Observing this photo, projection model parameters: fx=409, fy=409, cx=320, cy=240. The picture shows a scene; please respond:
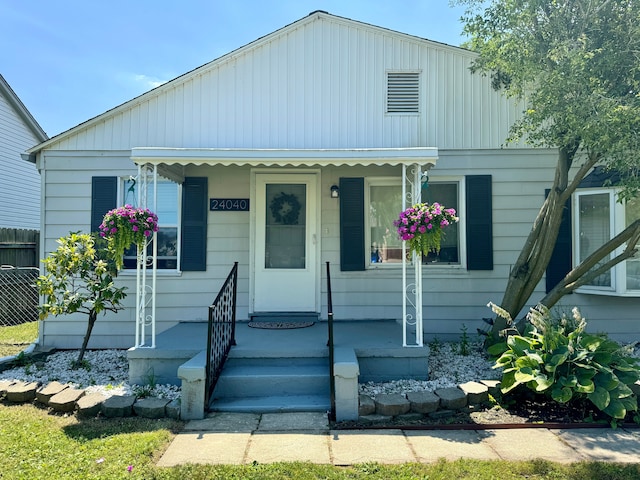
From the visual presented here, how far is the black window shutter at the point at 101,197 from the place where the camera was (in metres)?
5.98

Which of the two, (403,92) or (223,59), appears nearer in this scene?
(223,59)

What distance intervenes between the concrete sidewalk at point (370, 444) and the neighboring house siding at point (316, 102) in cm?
397

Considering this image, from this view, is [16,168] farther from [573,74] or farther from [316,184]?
[573,74]

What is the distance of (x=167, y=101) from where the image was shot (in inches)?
240

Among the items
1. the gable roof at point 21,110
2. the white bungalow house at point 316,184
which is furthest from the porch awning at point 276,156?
the gable roof at point 21,110

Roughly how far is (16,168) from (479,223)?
12.8 m

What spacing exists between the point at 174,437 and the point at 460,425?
2.38 metres

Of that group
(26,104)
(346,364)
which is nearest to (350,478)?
(346,364)

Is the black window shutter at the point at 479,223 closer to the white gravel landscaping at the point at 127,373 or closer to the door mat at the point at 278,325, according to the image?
the white gravel landscaping at the point at 127,373

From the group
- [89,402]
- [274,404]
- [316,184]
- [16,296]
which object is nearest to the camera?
[89,402]

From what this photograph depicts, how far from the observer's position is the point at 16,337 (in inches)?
268

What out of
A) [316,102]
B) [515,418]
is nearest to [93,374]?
[515,418]

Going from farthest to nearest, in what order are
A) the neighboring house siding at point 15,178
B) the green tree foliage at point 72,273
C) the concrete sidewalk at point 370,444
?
the neighboring house siding at point 15,178 → the green tree foliage at point 72,273 → the concrete sidewalk at point 370,444

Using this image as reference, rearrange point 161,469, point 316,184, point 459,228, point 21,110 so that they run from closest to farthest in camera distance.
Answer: point 161,469, point 316,184, point 459,228, point 21,110
